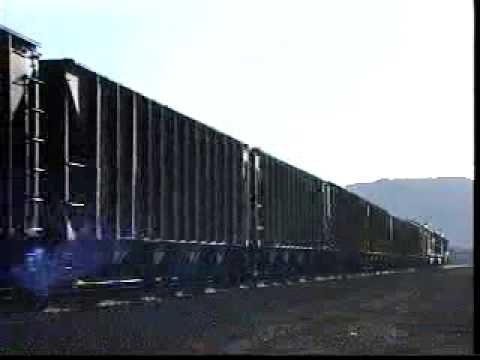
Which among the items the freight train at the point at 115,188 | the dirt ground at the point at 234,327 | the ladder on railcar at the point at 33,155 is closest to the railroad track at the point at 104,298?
the dirt ground at the point at 234,327

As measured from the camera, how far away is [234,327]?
11.7 m

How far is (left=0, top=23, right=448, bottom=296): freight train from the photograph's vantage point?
13.4 metres

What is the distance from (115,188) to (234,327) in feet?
18.3

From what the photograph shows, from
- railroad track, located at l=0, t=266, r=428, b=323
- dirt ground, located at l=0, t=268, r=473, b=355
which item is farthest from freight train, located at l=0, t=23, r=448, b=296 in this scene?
dirt ground, located at l=0, t=268, r=473, b=355

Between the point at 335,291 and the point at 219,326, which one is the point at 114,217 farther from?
the point at 335,291

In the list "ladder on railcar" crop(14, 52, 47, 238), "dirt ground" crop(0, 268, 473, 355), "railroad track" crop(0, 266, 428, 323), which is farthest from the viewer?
"ladder on railcar" crop(14, 52, 47, 238)

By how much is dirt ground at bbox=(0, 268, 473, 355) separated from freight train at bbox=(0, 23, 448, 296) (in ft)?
3.75

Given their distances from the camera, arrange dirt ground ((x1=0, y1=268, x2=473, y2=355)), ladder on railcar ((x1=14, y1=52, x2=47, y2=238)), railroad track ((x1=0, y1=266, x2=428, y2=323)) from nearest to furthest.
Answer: dirt ground ((x1=0, y1=268, x2=473, y2=355)), railroad track ((x1=0, y1=266, x2=428, y2=323)), ladder on railcar ((x1=14, y1=52, x2=47, y2=238))

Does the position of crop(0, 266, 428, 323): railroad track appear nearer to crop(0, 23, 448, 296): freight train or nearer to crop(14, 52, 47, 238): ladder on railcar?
crop(0, 23, 448, 296): freight train

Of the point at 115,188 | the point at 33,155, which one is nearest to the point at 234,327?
the point at 33,155

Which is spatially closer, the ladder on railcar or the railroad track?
the railroad track

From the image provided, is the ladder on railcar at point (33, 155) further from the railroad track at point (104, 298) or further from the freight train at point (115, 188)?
the railroad track at point (104, 298)

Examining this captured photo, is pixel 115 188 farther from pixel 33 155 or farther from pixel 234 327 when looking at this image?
pixel 234 327

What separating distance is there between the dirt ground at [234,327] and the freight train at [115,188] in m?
1.14
